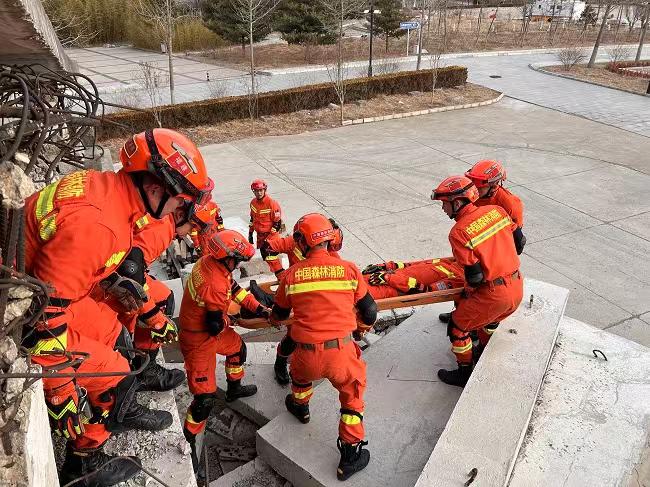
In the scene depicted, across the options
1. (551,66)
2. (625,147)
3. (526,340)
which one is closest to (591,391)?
(526,340)

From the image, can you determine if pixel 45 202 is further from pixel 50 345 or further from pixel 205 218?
pixel 205 218

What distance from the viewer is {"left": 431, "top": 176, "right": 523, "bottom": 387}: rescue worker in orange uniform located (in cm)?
416

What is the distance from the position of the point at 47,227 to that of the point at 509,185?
396 inches

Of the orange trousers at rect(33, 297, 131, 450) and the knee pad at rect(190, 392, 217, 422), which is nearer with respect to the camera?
the orange trousers at rect(33, 297, 131, 450)

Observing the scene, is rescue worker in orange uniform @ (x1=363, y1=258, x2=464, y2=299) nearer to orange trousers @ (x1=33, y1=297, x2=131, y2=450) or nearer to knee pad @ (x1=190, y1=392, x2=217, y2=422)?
knee pad @ (x1=190, y1=392, x2=217, y2=422)

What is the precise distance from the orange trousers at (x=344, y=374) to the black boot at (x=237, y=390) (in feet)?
3.22

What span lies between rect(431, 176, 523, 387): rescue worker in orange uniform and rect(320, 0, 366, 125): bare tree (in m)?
11.6

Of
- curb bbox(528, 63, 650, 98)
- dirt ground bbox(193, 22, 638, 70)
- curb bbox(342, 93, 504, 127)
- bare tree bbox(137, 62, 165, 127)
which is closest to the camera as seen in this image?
bare tree bbox(137, 62, 165, 127)

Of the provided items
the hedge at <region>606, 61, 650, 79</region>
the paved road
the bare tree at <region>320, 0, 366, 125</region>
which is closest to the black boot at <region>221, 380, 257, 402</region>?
the bare tree at <region>320, 0, 366, 125</region>

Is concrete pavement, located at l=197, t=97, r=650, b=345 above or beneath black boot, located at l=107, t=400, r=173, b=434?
beneath

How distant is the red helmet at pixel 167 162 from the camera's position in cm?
254

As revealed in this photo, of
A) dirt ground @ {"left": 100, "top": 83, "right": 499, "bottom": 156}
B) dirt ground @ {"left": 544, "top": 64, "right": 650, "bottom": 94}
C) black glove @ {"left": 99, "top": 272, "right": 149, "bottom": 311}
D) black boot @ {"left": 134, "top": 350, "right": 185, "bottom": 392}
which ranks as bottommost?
dirt ground @ {"left": 100, "top": 83, "right": 499, "bottom": 156}

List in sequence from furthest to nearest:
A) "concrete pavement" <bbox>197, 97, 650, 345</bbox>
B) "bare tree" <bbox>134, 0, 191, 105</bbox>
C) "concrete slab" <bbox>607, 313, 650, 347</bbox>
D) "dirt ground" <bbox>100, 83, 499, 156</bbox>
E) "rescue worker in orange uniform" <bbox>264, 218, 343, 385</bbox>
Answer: "bare tree" <bbox>134, 0, 191, 105</bbox> → "dirt ground" <bbox>100, 83, 499, 156</bbox> → "concrete pavement" <bbox>197, 97, 650, 345</bbox> → "concrete slab" <bbox>607, 313, 650, 347</bbox> → "rescue worker in orange uniform" <bbox>264, 218, 343, 385</bbox>

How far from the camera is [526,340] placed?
4371 mm
